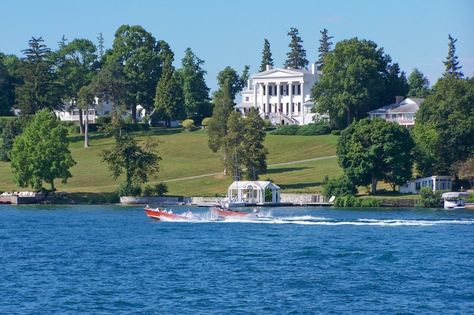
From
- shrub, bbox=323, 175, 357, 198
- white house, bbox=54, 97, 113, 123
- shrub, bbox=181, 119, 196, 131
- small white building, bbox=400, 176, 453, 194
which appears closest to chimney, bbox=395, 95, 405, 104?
shrub, bbox=181, 119, 196, 131

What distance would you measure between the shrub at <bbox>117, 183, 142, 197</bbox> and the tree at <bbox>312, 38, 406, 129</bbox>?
4298cm

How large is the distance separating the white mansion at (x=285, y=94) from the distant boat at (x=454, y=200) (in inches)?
2763

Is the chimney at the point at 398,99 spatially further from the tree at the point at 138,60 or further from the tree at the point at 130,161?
the tree at the point at 130,161

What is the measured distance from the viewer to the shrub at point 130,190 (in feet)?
414

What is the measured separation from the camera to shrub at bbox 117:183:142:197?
12606 cm

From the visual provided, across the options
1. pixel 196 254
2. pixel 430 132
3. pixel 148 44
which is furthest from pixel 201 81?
pixel 196 254

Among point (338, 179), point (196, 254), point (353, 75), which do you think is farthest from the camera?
point (353, 75)

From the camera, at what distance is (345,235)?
265ft

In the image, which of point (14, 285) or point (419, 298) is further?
point (14, 285)

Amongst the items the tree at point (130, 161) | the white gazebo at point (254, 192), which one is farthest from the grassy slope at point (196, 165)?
the tree at point (130, 161)

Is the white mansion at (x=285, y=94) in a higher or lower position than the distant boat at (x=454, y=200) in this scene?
higher

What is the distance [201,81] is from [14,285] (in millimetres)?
139691

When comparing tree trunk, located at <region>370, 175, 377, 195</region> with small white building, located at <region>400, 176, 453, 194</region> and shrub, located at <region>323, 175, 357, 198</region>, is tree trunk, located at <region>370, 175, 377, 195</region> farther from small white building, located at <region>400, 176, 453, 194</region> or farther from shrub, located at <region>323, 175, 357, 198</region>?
small white building, located at <region>400, 176, 453, 194</region>

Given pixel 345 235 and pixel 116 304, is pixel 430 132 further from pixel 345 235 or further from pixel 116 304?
pixel 116 304
